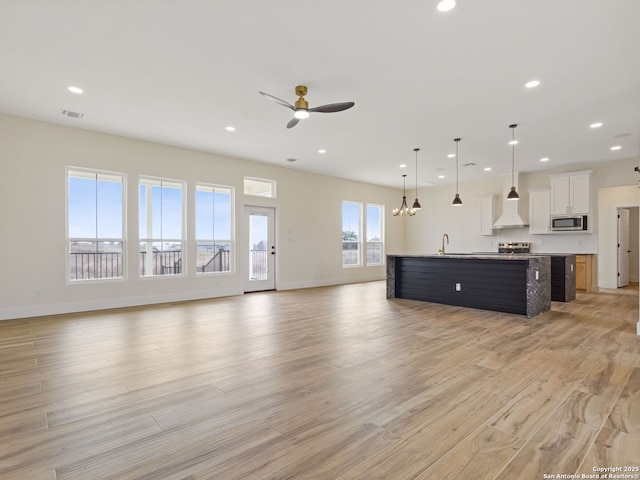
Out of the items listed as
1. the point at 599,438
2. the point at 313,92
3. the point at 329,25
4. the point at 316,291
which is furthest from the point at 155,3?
the point at 316,291

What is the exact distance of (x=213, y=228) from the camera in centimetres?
736

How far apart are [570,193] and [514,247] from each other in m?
1.79

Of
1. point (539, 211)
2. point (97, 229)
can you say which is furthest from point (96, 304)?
point (539, 211)

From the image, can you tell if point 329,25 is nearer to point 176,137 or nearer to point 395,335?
point 395,335

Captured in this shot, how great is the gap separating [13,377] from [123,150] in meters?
4.42

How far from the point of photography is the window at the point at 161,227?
6.52 meters

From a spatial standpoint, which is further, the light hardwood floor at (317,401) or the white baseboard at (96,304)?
the white baseboard at (96,304)

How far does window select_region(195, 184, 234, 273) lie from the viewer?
7162mm

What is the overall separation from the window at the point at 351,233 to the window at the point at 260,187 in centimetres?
251

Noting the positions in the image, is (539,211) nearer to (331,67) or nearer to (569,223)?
(569,223)

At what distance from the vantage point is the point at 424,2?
2660 millimetres

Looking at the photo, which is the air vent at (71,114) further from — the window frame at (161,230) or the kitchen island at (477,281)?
the kitchen island at (477,281)

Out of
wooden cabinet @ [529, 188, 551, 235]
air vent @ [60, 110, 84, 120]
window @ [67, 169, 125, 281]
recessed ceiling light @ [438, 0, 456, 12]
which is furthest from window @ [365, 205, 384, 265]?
recessed ceiling light @ [438, 0, 456, 12]

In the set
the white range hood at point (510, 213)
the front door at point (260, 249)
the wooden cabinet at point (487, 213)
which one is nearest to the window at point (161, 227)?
the front door at point (260, 249)
